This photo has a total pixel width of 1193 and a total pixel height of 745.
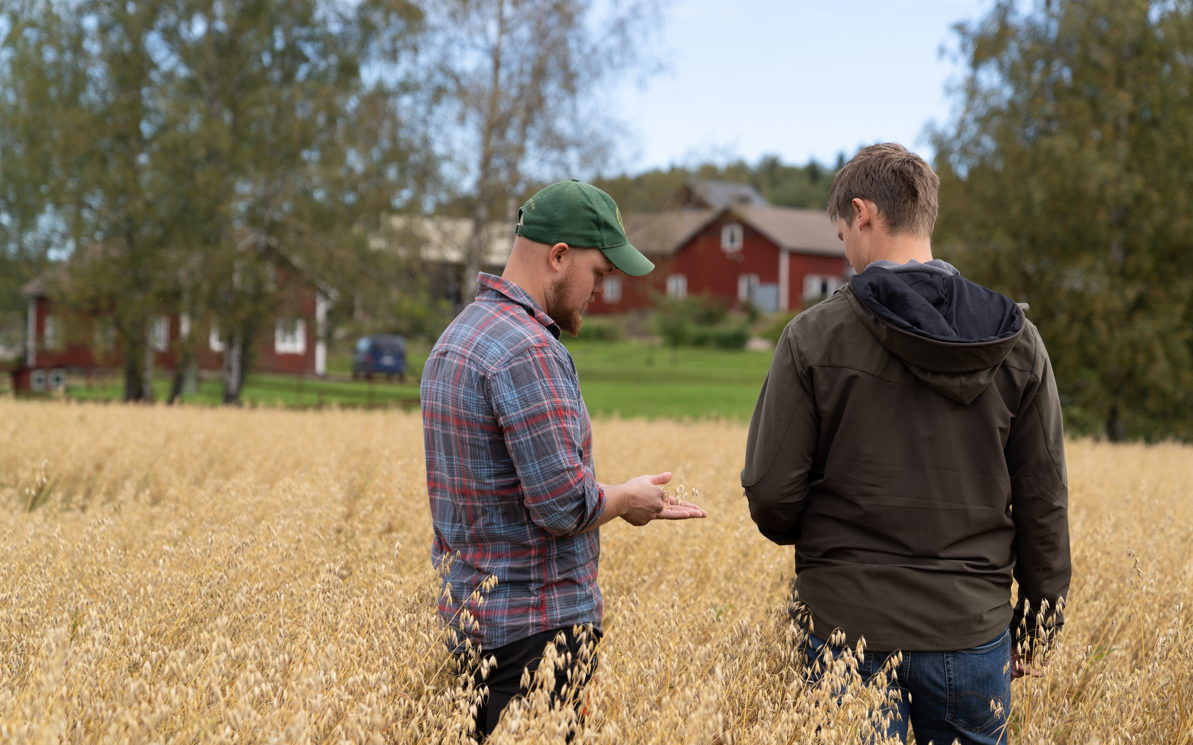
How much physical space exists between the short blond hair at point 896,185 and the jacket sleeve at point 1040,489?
401mm

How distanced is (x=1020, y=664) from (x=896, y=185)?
1.44 metres

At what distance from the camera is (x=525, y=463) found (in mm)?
2094

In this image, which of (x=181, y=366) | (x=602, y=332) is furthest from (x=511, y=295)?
(x=602, y=332)

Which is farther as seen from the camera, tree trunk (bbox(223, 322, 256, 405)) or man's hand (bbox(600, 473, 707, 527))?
tree trunk (bbox(223, 322, 256, 405))

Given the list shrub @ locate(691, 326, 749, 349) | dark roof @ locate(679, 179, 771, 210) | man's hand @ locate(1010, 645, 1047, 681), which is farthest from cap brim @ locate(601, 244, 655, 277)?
shrub @ locate(691, 326, 749, 349)

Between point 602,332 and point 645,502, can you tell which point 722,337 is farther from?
point 645,502

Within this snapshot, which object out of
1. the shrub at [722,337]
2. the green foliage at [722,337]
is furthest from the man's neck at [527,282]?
the shrub at [722,337]

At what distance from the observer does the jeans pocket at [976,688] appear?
2090 millimetres

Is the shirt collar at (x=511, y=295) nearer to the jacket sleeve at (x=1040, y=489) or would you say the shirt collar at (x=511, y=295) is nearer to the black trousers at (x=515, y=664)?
the black trousers at (x=515, y=664)

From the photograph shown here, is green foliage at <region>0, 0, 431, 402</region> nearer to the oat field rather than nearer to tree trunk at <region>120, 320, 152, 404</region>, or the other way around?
tree trunk at <region>120, 320, 152, 404</region>

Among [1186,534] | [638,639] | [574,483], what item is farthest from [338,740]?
[1186,534]

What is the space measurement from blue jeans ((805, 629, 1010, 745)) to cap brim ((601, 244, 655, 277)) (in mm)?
1083

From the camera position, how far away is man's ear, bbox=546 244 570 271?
2.28 meters

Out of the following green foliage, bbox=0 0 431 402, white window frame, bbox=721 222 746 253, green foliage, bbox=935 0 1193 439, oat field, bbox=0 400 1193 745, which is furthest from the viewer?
white window frame, bbox=721 222 746 253
